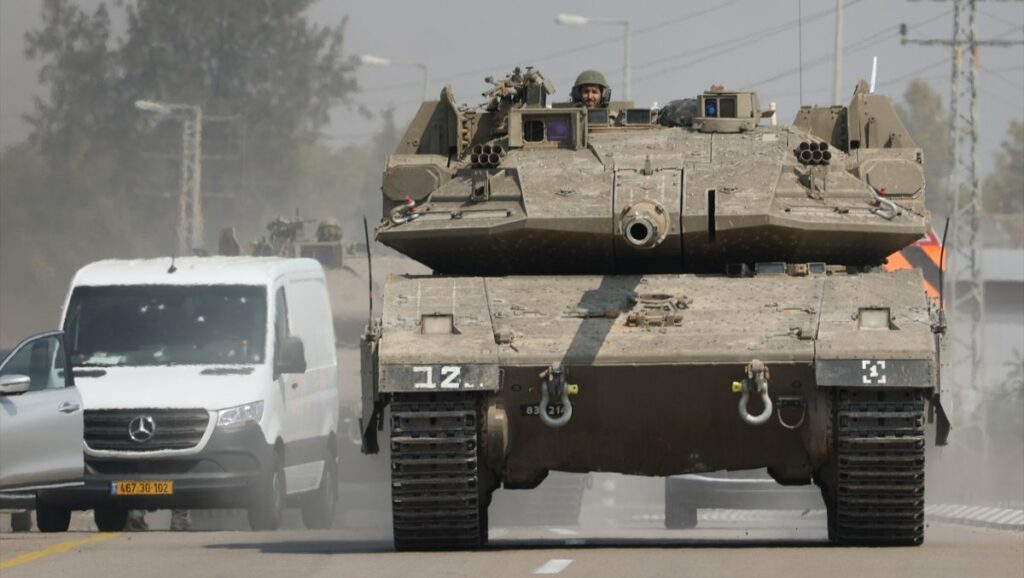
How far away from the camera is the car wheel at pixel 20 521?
23.3 metres

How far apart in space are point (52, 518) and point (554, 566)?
777 cm

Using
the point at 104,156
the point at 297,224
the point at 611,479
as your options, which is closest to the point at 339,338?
the point at 297,224

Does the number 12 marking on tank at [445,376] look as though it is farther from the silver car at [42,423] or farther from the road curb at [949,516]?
the road curb at [949,516]

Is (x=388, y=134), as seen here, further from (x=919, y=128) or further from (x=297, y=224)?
(x=297, y=224)

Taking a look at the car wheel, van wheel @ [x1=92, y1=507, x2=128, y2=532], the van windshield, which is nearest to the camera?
the van windshield

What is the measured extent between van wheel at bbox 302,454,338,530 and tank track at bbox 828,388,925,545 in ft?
26.9

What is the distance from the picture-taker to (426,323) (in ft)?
50.3

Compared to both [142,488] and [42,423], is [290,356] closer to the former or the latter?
[142,488]

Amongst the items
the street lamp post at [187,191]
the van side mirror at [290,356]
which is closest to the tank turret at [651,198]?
the van side mirror at [290,356]

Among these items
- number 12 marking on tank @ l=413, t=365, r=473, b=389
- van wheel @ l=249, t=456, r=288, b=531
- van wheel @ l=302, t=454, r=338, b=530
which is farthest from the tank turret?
van wheel @ l=302, t=454, r=338, b=530

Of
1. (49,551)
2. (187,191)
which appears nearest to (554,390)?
(49,551)

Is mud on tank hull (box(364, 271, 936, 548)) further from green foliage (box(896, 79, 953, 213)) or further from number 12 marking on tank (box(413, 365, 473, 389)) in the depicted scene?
green foliage (box(896, 79, 953, 213))

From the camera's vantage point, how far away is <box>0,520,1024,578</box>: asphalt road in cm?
1345

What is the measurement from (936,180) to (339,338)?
63.3 metres
